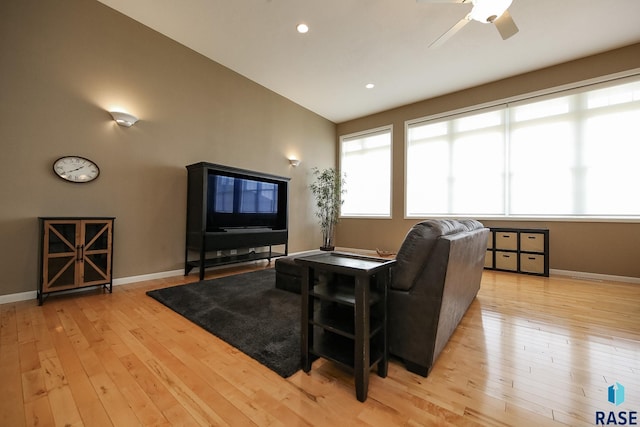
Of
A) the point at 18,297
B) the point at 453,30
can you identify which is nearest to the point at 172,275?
the point at 18,297

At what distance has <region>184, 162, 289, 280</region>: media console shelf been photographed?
3311 millimetres

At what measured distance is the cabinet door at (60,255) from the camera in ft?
7.70

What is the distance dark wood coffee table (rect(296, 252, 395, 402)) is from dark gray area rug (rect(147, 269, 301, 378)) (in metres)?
0.24

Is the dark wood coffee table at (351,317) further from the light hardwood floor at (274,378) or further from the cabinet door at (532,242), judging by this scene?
the cabinet door at (532,242)

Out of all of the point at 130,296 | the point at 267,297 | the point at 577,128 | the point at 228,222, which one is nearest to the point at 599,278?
the point at 577,128

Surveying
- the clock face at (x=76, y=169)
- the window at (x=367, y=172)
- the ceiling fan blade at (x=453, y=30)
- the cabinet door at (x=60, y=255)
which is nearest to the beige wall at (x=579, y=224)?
the window at (x=367, y=172)

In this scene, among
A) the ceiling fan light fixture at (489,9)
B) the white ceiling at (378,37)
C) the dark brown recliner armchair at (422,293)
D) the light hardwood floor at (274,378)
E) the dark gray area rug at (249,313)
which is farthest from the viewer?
the white ceiling at (378,37)

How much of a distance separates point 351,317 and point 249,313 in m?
1.10

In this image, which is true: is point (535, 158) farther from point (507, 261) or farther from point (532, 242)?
point (507, 261)

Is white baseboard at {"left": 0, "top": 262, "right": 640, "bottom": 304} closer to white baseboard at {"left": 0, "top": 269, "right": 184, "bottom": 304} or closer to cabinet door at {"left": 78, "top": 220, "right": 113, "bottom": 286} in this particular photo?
white baseboard at {"left": 0, "top": 269, "right": 184, "bottom": 304}

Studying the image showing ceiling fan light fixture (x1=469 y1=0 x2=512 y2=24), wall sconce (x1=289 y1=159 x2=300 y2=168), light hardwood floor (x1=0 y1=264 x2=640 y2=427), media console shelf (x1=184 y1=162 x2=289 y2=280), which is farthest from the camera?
wall sconce (x1=289 y1=159 x2=300 y2=168)

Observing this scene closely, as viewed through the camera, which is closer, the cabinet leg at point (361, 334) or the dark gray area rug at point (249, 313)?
the cabinet leg at point (361, 334)

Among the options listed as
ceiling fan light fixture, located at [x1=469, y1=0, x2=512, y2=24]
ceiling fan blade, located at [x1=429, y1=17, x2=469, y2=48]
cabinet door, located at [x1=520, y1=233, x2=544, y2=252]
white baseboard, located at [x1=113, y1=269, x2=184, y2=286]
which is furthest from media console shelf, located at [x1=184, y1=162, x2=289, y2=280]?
cabinet door, located at [x1=520, y1=233, x2=544, y2=252]

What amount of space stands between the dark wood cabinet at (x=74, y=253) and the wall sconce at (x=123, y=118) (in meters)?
1.16
